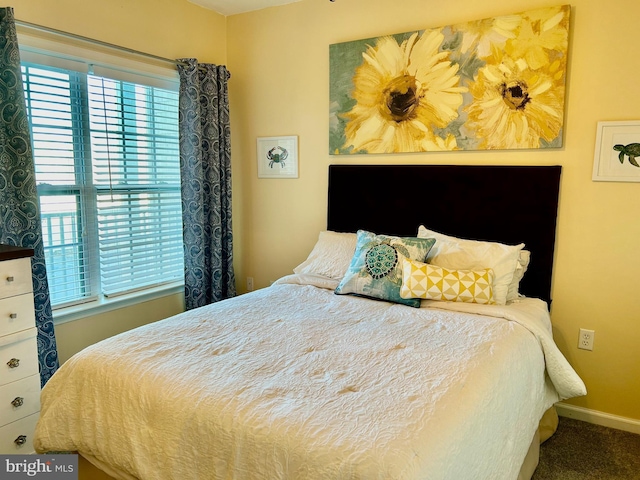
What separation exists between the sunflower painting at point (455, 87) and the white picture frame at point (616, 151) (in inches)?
8.3

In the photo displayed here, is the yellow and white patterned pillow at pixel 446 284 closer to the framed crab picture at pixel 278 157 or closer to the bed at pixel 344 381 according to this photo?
the bed at pixel 344 381

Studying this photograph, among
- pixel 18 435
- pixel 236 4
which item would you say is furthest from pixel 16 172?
pixel 236 4

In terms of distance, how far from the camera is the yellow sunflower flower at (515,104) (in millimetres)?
2408

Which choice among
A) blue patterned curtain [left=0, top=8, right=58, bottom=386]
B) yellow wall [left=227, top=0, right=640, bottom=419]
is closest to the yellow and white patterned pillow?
yellow wall [left=227, top=0, right=640, bottom=419]

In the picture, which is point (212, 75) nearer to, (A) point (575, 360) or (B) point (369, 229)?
(B) point (369, 229)

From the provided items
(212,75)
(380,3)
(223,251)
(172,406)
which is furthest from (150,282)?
(380,3)

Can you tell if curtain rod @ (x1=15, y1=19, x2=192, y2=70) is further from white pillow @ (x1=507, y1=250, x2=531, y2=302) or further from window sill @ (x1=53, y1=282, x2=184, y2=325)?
white pillow @ (x1=507, y1=250, x2=531, y2=302)

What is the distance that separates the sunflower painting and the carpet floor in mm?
1568

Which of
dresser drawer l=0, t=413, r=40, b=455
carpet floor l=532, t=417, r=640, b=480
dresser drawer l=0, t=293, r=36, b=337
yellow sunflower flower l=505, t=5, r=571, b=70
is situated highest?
yellow sunflower flower l=505, t=5, r=571, b=70

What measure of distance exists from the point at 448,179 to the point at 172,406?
2034mm

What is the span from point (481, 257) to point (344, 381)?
4.15 feet

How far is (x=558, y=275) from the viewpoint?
252cm

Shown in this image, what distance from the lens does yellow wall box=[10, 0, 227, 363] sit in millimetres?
2447

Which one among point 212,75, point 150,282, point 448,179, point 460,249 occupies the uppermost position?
point 212,75
